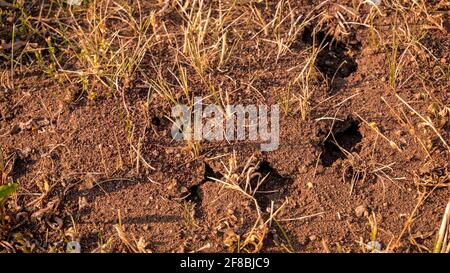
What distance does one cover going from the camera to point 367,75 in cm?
260

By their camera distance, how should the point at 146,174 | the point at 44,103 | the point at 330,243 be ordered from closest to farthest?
1. the point at 330,243
2. the point at 146,174
3. the point at 44,103

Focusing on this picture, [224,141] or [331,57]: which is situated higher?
[331,57]

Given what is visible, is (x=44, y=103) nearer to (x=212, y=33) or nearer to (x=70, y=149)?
Result: (x=70, y=149)

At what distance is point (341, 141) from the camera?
2.46 meters

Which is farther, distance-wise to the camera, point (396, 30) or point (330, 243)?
point (396, 30)

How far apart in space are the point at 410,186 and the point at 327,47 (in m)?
0.76

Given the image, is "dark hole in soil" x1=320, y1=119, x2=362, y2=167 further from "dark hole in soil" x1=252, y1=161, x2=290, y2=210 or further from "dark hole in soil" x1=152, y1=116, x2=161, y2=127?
"dark hole in soil" x1=152, y1=116, x2=161, y2=127

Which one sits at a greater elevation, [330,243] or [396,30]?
[396,30]

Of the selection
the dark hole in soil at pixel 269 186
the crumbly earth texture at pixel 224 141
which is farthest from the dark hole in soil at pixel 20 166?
the dark hole in soil at pixel 269 186

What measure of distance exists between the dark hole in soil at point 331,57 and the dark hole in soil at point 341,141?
24 centimetres

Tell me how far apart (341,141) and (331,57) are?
425 millimetres

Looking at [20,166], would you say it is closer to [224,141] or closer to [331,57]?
[224,141]

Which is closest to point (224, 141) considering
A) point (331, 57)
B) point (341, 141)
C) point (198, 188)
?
point (198, 188)

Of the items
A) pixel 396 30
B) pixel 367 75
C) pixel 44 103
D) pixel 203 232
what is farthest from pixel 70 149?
pixel 396 30
